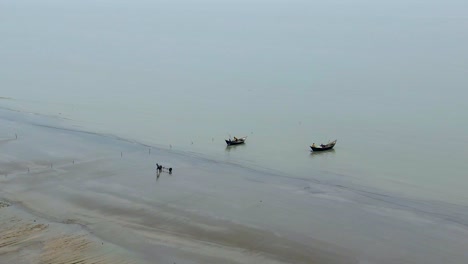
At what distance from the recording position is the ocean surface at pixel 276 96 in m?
30.1

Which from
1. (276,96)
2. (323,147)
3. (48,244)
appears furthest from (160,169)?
(276,96)

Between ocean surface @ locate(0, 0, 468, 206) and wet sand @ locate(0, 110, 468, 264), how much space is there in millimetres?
2349

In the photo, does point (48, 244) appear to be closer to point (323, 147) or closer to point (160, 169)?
point (160, 169)

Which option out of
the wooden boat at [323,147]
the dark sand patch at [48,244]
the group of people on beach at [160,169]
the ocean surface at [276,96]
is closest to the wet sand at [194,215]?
the dark sand patch at [48,244]

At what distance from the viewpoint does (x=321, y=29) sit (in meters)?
95.1

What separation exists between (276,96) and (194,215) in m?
23.0

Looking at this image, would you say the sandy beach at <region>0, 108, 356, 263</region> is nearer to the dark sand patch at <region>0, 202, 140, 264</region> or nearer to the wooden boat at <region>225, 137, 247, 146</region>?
the dark sand patch at <region>0, 202, 140, 264</region>

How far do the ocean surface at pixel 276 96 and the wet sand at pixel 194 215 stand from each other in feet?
7.71

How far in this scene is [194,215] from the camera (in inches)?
877

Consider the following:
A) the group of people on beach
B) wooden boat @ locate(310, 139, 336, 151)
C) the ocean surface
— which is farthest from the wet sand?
wooden boat @ locate(310, 139, 336, 151)

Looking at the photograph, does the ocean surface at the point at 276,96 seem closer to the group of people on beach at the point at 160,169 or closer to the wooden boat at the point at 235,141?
the wooden boat at the point at 235,141

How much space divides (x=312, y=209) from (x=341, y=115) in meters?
16.5

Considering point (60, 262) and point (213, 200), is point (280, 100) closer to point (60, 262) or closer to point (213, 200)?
point (213, 200)

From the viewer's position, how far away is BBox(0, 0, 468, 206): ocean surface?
30.1 m
